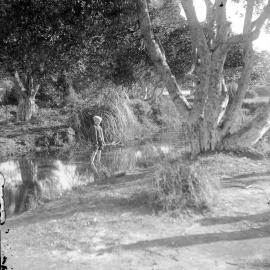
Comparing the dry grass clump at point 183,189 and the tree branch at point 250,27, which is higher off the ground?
the tree branch at point 250,27

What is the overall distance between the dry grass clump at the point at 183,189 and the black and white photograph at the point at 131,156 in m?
0.02

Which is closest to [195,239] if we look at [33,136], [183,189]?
[183,189]

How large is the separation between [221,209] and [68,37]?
22.8 feet

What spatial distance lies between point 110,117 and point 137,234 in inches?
555

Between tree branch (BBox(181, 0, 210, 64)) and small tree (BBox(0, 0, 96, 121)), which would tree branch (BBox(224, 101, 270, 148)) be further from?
small tree (BBox(0, 0, 96, 121))

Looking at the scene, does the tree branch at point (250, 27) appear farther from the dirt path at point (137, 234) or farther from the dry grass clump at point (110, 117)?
the dry grass clump at point (110, 117)

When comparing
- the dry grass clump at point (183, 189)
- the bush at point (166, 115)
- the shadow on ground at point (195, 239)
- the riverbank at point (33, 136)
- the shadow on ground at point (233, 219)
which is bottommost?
the shadow on ground at point (195, 239)

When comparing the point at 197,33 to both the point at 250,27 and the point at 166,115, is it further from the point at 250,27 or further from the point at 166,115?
the point at 166,115

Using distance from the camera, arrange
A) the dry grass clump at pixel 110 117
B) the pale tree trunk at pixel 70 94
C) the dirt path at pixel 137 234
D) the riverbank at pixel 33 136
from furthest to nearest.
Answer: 1. the pale tree trunk at pixel 70 94
2. the dry grass clump at pixel 110 117
3. the riverbank at pixel 33 136
4. the dirt path at pixel 137 234

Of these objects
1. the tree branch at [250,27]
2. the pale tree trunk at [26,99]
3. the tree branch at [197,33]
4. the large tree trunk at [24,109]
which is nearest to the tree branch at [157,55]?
the tree branch at [197,33]

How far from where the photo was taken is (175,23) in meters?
17.6

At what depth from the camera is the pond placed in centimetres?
1076

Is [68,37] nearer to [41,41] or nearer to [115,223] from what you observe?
[41,41]

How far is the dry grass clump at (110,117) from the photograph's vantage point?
2012 centimetres
